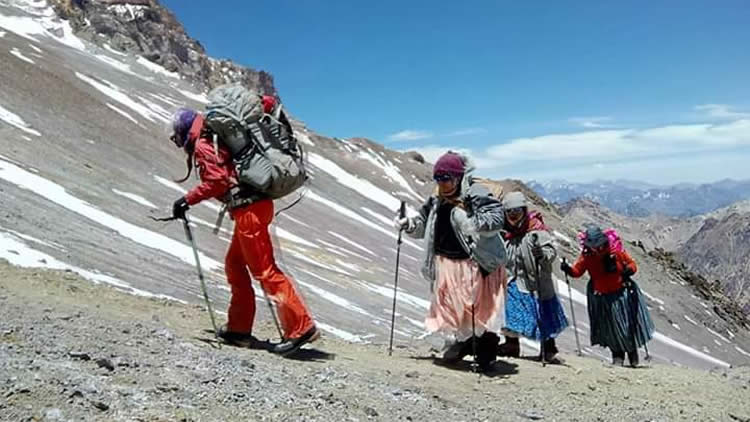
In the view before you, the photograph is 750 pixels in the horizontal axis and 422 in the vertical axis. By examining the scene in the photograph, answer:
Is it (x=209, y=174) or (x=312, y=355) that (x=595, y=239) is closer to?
(x=312, y=355)

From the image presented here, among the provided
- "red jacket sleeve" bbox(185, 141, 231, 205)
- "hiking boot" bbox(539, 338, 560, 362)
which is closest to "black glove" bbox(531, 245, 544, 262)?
"hiking boot" bbox(539, 338, 560, 362)

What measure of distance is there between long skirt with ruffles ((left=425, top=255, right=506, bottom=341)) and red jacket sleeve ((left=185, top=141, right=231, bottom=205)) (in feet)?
9.01

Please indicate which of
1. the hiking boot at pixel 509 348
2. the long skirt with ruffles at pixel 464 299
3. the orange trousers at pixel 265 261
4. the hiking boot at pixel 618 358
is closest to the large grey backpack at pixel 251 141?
the orange trousers at pixel 265 261

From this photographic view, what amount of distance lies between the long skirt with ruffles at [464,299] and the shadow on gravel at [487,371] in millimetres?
446

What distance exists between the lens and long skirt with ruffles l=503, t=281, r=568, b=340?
35.2 ft

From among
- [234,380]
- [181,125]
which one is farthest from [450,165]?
[234,380]

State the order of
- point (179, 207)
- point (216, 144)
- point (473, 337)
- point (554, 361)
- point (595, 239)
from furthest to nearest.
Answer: point (595, 239) < point (554, 361) < point (473, 337) < point (216, 144) < point (179, 207)

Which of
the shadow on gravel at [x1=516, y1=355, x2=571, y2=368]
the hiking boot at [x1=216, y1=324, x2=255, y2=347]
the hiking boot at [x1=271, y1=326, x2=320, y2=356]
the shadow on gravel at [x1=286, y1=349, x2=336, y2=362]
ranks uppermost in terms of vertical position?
the hiking boot at [x1=271, y1=326, x2=320, y2=356]

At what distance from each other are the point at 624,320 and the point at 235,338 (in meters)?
6.51

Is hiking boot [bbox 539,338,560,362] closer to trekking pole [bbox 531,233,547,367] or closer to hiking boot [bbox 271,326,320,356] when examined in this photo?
trekking pole [bbox 531,233,547,367]

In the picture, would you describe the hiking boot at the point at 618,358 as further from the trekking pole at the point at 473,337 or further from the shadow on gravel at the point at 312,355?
the shadow on gravel at the point at 312,355

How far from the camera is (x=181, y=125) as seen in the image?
25.8 feet

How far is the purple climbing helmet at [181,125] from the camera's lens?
783 centimetres

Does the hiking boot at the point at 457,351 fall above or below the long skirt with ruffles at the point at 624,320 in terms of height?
below
